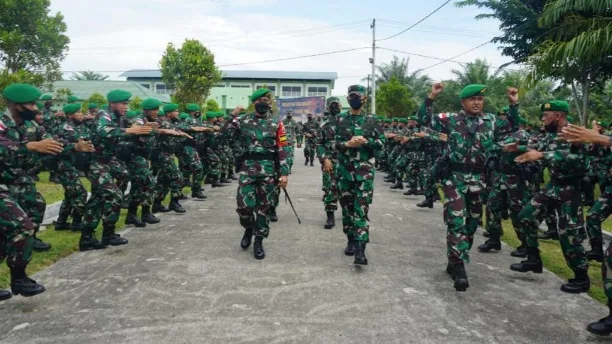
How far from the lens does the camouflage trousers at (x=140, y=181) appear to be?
23.8ft

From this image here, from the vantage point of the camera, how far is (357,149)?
18.1 ft

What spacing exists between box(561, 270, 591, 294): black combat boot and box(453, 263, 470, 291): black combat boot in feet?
3.18

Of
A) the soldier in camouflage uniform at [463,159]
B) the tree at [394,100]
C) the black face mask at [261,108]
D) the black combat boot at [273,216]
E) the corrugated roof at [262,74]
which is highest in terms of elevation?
the corrugated roof at [262,74]

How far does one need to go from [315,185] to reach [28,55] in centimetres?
1466

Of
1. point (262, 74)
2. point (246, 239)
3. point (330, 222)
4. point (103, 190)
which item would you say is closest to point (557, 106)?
point (330, 222)

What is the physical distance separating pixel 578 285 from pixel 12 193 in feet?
18.6

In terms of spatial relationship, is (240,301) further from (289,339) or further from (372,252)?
(372,252)

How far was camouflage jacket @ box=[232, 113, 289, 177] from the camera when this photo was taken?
571cm

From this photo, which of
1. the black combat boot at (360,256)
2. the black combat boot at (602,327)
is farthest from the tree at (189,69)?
the black combat boot at (602,327)

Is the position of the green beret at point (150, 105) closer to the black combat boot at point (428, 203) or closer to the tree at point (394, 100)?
the black combat boot at point (428, 203)

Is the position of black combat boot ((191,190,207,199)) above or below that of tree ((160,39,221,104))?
below

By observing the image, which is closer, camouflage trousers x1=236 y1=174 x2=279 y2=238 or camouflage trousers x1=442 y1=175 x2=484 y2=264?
camouflage trousers x1=442 y1=175 x2=484 y2=264

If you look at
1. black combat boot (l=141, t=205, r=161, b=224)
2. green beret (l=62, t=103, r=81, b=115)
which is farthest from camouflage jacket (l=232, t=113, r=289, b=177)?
green beret (l=62, t=103, r=81, b=115)

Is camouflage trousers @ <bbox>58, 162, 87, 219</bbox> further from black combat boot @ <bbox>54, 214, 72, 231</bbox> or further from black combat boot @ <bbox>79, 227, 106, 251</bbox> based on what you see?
black combat boot @ <bbox>79, 227, 106, 251</bbox>
